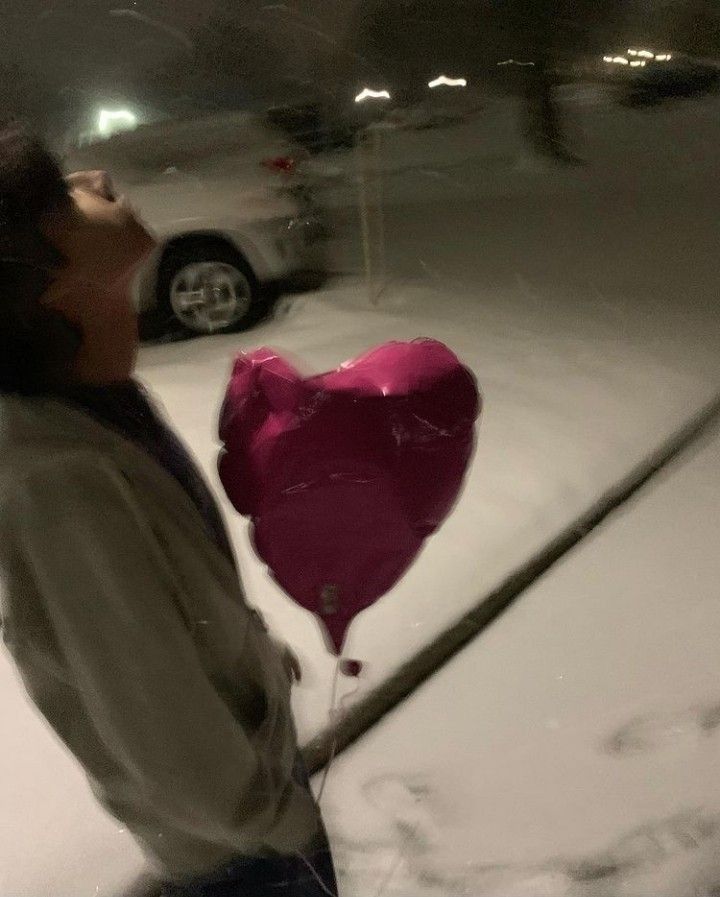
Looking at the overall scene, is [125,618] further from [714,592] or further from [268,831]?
[714,592]

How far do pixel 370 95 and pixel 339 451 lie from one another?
21 cm

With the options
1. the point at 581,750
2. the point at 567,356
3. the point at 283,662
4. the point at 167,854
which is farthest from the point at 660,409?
the point at 167,854

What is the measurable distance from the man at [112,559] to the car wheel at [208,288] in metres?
0.03

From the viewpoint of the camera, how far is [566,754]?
2.21 ft

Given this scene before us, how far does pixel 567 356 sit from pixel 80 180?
1.51ft

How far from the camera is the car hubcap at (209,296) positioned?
1.30 feet

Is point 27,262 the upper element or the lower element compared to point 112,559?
upper

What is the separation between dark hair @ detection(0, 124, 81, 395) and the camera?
1.07 feet

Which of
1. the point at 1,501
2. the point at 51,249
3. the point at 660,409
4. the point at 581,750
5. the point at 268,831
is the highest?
the point at 51,249

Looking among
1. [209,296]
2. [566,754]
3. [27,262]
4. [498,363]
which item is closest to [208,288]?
[209,296]

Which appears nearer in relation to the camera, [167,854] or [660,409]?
[167,854]

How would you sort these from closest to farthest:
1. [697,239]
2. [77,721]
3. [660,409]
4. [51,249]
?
1. [51,249]
2. [77,721]
3. [697,239]
4. [660,409]

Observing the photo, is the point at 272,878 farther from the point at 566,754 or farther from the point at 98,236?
the point at 98,236

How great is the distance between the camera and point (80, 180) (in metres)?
0.35
